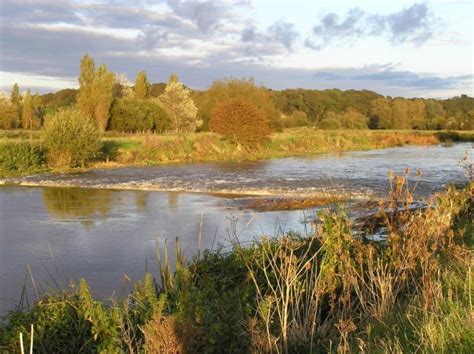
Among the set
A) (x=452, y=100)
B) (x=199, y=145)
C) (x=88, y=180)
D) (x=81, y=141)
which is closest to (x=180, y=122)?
(x=199, y=145)

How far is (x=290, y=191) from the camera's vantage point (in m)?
18.8

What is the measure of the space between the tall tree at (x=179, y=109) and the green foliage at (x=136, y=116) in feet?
8.16

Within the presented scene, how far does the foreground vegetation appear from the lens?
4.84 meters

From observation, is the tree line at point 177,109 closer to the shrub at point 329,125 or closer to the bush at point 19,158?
the shrub at point 329,125

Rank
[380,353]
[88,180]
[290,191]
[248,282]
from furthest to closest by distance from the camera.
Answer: [88,180] → [290,191] → [248,282] → [380,353]

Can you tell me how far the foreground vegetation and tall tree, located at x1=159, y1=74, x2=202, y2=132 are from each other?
54.3 m

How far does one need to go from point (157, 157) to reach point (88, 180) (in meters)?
10.3

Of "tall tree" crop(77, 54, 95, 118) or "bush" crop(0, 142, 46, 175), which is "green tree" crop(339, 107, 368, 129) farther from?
"bush" crop(0, 142, 46, 175)

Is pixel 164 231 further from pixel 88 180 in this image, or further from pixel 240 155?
pixel 240 155

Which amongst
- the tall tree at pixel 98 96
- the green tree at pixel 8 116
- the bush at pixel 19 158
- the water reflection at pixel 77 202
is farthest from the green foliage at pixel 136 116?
the water reflection at pixel 77 202

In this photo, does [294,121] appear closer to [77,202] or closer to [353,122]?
[353,122]

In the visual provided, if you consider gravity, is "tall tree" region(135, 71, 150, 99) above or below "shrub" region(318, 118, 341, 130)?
above

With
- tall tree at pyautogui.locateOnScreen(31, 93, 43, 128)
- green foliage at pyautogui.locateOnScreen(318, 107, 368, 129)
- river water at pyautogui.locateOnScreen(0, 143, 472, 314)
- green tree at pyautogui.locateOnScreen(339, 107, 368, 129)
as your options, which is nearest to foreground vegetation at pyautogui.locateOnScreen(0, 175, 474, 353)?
river water at pyautogui.locateOnScreen(0, 143, 472, 314)

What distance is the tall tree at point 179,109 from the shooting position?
61.8 meters
